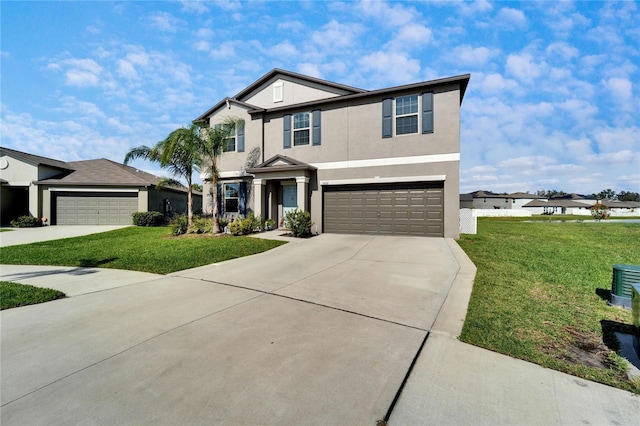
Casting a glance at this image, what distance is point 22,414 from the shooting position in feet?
7.61

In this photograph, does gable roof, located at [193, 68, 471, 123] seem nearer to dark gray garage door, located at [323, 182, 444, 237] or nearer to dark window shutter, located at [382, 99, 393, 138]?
dark window shutter, located at [382, 99, 393, 138]

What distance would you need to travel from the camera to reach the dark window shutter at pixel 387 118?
507 inches

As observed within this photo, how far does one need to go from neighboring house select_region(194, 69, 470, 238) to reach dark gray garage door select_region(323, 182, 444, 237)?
44 mm

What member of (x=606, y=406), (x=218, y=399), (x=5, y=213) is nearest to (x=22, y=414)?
(x=218, y=399)

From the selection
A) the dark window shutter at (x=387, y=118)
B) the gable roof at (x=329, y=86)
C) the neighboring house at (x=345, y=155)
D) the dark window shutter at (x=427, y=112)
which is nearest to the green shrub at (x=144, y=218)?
the neighboring house at (x=345, y=155)

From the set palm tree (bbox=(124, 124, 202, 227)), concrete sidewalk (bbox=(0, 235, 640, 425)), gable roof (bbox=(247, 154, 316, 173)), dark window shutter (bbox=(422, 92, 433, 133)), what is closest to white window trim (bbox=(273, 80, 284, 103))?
gable roof (bbox=(247, 154, 316, 173))

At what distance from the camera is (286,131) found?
15188 mm

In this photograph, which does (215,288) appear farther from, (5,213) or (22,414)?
(5,213)

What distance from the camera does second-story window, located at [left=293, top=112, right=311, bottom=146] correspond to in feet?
48.4

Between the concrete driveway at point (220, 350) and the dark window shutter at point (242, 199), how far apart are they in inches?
384

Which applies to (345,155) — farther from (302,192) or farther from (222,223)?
(222,223)

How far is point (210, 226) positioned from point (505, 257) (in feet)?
42.2

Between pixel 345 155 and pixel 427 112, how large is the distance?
4.10 m

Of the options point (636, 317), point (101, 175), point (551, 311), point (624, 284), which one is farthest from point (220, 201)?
point (636, 317)
